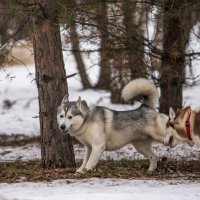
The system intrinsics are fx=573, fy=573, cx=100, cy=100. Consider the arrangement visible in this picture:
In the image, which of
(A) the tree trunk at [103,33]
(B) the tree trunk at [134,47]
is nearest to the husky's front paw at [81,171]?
(A) the tree trunk at [103,33]

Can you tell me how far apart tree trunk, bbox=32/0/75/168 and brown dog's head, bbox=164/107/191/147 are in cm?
202

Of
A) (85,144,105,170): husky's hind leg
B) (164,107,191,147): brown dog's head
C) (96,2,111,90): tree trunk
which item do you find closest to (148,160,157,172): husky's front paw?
(164,107,191,147): brown dog's head

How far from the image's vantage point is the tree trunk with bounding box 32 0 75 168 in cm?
992

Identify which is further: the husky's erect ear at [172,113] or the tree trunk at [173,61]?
the tree trunk at [173,61]

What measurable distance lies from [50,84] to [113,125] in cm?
132

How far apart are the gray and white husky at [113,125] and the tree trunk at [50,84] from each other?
1.44 ft

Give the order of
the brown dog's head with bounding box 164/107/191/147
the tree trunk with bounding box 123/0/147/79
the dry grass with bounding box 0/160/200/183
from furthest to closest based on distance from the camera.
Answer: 1. the tree trunk with bounding box 123/0/147/79
2. the dry grass with bounding box 0/160/200/183
3. the brown dog's head with bounding box 164/107/191/147

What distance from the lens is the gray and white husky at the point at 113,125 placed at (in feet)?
31.0

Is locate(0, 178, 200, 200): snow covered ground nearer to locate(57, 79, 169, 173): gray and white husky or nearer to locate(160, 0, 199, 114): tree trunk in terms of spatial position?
locate(57, 79, 169, 173): gray and white husky

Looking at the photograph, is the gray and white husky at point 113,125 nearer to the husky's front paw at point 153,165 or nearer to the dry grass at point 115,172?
the husky's front paw at point 153,165

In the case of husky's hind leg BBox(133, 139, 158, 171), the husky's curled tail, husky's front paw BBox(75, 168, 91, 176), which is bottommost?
husky's front paw BBox(75, 168, 91, 176)

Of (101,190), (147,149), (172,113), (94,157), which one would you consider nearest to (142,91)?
(147,149)

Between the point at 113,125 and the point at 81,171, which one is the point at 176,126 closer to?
the point at 113,125

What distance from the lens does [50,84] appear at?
32.8 feet
